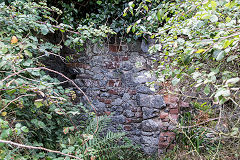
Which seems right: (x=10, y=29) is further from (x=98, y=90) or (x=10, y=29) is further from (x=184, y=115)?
(x=184, y=115)

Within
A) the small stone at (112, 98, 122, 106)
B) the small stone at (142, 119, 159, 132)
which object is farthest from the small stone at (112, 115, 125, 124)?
the small stone at (142, 119, 159, 132)

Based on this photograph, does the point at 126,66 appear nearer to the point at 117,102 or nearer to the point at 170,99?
the point at 117,102

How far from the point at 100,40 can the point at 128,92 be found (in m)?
0.97

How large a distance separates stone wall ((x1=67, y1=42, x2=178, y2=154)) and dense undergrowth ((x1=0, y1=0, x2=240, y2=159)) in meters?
0.20

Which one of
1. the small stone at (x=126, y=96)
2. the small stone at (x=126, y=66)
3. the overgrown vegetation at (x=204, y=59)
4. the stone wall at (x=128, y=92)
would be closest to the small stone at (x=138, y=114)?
the stone wall at (x=128, y=92)

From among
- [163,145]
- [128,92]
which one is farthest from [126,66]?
[163,145]

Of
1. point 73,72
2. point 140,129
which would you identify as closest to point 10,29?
point 73,72

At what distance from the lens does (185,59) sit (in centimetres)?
101

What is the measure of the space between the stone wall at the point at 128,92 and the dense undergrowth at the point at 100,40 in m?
0.20

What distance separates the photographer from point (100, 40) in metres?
2.12

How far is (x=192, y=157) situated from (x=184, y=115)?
0.62 metres

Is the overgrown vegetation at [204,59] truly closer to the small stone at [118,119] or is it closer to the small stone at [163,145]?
the small stone at [163,145]

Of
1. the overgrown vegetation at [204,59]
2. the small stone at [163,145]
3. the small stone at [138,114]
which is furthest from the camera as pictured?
the small stone at [138,114]

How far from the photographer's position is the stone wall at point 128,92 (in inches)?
95.0
